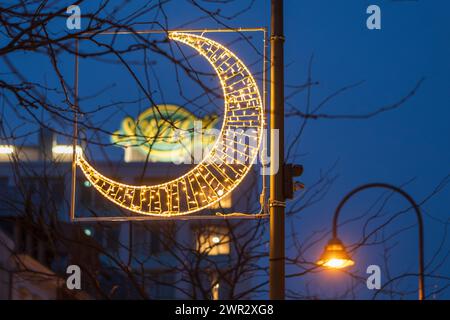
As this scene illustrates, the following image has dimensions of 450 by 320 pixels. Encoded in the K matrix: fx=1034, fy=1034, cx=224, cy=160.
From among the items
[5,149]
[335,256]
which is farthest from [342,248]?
[5,149]

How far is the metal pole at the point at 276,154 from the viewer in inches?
413

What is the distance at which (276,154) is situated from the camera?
35.3 feet

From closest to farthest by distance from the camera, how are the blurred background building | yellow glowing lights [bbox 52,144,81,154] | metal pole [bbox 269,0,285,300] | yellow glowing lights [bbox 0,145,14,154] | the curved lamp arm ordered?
metal pole [bbox 269,0,285,300] → yellow glowing lights [bbox 52,144,81,154] → yellow glowing lights [bbox 0,145,14,154] → the blurred background building → the curved lamp arm

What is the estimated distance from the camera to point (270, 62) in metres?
11.0

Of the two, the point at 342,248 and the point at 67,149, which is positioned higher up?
the point at 67,149

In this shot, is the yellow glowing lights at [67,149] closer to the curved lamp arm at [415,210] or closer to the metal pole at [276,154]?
the metal pole at [276,154]

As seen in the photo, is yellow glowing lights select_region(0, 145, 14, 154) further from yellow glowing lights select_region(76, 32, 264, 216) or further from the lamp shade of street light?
the lamp shade of street light

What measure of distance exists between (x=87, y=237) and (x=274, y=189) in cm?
797

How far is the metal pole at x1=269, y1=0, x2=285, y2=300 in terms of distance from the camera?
34.4 feet

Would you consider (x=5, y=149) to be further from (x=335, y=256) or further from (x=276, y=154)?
(x=335, y=256)

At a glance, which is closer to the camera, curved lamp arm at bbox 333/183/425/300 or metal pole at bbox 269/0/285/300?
metal pole at bbox 269/0/285/300

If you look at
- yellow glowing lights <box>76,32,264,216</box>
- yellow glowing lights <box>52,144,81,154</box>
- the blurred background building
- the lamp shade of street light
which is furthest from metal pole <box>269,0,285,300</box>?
the lamp shade of street light

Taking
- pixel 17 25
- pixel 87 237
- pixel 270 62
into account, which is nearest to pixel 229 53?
pixel 270 62
